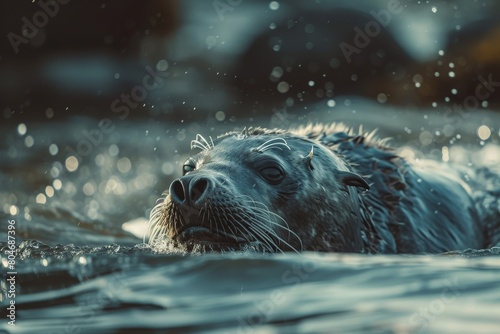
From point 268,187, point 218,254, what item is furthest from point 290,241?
point 218,254

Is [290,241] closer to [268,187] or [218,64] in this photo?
[268,187]

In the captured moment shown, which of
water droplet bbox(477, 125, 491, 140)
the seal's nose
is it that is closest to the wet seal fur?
the seal's nose

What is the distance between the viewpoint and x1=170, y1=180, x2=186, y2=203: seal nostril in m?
4.94

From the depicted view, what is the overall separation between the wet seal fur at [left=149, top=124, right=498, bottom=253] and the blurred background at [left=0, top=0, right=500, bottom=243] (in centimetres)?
593

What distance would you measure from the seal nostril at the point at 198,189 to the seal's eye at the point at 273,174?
0.61 meters

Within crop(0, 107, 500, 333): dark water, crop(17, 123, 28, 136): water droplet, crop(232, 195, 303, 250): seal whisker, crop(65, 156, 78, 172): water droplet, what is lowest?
crop(0, 107, 500, 333): dark water

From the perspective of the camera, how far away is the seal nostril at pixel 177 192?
4.94 meters

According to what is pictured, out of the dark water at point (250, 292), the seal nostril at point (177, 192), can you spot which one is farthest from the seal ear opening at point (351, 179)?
the seal nostril at point (177, 192)

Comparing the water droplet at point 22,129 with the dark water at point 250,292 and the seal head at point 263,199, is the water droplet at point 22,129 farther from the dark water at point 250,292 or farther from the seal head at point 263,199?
the seal head at point 263,199

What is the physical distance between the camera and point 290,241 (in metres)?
5.45

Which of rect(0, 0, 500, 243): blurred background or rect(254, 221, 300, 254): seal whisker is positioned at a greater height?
rect(0, 0, 500, 243): blurred background

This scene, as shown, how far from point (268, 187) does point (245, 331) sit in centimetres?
224

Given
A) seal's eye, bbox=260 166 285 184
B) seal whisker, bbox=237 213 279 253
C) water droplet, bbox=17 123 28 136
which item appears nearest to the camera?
seal whisker, bbox=237 213 279 253

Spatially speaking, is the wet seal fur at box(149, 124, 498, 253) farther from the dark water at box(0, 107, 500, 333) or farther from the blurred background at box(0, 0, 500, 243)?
the blurred background at box(0, 0, 500, 243)
